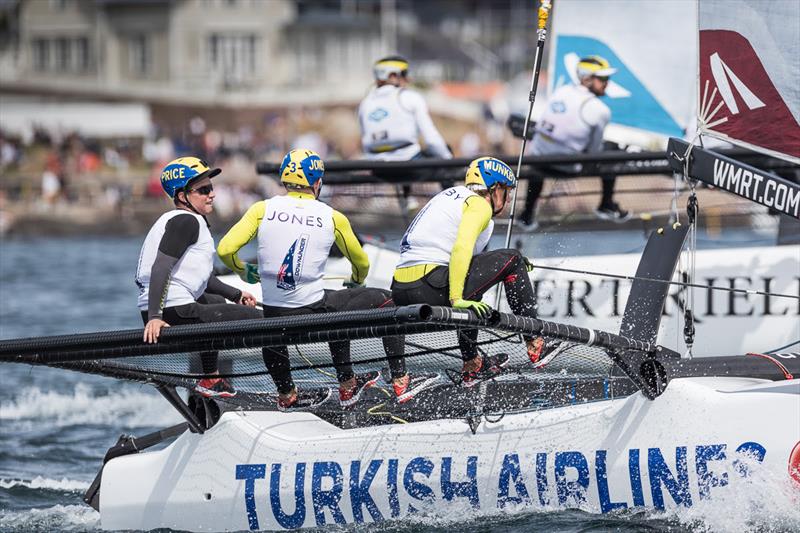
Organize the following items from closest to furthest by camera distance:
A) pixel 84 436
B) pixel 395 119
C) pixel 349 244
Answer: pixel 349 244, pixel 84 436, pixel 395 119

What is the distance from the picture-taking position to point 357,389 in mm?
7418

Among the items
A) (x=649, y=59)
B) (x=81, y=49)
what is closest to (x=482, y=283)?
(x=649, y=59)

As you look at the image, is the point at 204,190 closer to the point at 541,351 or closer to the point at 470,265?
the point at 470,265

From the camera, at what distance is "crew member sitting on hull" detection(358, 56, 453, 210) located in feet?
36.1

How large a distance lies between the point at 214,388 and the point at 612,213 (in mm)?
4497

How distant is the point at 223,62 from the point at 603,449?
45965mm

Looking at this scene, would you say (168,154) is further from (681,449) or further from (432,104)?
(681,449)

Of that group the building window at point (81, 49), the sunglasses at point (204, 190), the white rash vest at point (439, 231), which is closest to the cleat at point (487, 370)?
the white rash vest at point (439, 231)

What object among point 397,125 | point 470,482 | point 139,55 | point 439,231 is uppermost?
point 139,55

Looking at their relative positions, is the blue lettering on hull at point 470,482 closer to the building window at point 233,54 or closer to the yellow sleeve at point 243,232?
the yellow sleeve at point 243,232

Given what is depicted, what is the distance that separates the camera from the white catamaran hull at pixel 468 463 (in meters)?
6.47

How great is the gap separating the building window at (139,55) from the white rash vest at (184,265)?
4511cm

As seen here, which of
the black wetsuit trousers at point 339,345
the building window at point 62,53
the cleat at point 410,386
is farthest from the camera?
the building window at point 62,53

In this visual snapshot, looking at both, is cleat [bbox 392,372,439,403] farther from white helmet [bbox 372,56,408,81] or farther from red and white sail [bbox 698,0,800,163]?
white helmet [bbox 372,56,408,81]
